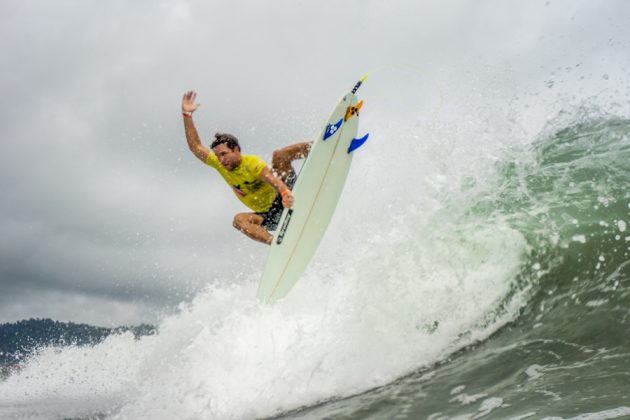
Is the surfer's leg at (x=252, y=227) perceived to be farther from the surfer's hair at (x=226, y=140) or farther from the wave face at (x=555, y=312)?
the wave face at (x=555, y=312)

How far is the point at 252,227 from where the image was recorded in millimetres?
6418

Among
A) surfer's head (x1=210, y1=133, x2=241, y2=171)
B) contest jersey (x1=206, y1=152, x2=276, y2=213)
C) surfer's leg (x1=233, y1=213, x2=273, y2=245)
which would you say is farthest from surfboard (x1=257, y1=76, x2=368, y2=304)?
surfer's head (x1=210, y1=133, x2=241, y2=171)

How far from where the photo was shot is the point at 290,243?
6.62 metres

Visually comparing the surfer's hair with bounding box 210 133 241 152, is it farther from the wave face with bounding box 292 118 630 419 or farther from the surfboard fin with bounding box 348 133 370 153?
the wave face with bounding box 292 118 630 419

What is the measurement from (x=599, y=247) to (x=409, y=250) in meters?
2.25

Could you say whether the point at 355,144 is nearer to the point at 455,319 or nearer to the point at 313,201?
the point at 313,201

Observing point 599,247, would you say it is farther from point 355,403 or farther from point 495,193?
point 355,403

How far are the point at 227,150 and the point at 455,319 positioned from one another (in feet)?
10.8

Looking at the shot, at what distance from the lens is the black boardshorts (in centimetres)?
666

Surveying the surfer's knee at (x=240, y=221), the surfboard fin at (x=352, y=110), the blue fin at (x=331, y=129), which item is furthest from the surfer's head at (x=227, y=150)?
the surfboard fin at (x=352, y=110)

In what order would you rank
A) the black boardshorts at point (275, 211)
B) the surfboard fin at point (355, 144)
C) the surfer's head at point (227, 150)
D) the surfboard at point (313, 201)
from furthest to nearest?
the surfboard fin at point (355, 144) < the black boardshorts at point (275, 211) < the surfboard at point (313, 201) < the surfer's head at point (227, 150)

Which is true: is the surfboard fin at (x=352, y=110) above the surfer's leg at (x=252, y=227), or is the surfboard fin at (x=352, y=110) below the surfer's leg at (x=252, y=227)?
above

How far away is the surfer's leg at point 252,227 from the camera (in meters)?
6.36

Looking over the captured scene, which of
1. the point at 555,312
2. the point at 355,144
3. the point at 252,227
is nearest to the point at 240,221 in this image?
the point at 252,227
